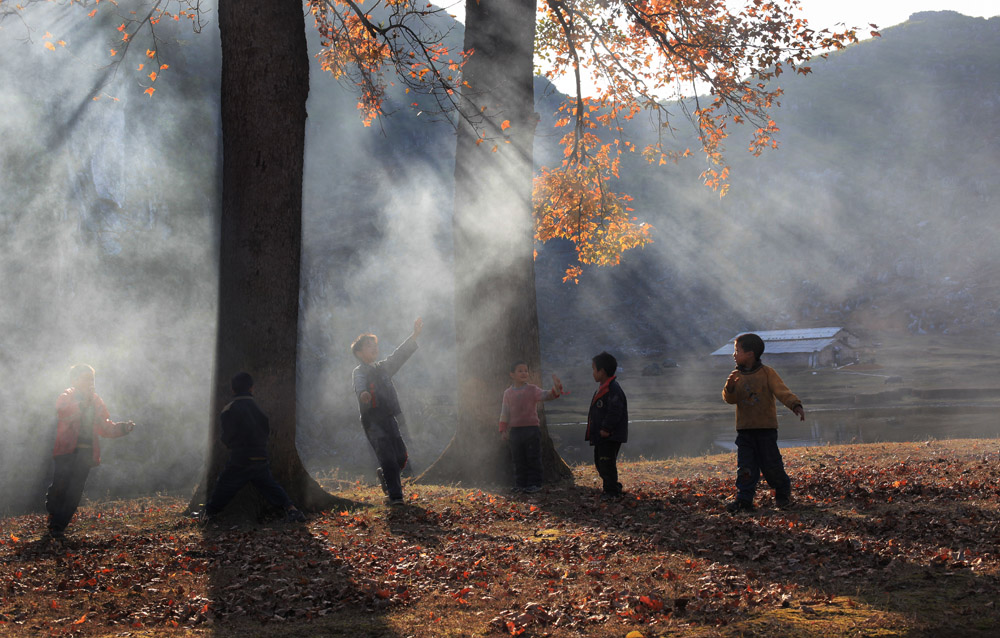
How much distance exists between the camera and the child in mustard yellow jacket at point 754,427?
7746 millimetres

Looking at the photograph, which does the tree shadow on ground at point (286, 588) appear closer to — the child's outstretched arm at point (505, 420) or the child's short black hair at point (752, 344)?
the child's outstretched arm at point (505, 420)

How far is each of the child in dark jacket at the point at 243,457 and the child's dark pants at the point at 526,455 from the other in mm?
3077

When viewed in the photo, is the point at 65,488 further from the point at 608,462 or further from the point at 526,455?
the point at 608,462

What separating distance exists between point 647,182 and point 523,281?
12862cm

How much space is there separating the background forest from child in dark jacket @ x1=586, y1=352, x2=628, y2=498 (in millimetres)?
12603

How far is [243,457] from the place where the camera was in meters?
7.65

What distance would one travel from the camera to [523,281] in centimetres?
1099

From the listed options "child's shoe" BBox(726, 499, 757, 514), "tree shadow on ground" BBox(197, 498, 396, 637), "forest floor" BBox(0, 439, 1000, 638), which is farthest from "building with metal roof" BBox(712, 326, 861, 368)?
"tree shadow on ground" BBox(197, 498, 396, 637)

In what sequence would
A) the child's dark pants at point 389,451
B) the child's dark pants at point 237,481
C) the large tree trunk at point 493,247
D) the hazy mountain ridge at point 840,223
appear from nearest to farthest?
1. the child's dark pants at point 237,481
2. the child's dark pants at point 389,451
3. the large tree trunk at point 493,247
4. the hazy mountain ridge at point 840,223

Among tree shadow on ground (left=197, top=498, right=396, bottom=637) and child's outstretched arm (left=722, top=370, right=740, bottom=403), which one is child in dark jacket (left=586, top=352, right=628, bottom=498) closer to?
child's outstretched arm (left=722, top=370, right=740, bottom=403)

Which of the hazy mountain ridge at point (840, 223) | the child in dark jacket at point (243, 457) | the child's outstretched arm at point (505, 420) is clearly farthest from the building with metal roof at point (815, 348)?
the child in dark jacket at point (243, 457)

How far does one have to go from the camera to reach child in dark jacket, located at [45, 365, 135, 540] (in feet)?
26.2

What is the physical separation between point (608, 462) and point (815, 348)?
6016 centimetres

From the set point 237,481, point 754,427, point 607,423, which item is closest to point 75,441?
point 237,481
